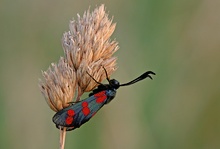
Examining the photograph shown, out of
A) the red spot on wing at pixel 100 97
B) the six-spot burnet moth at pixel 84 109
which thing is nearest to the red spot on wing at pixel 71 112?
the six-spot burnet moth at pixel 84 109

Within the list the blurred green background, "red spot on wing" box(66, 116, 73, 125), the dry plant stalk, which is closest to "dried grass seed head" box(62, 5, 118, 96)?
the dry plant stalk

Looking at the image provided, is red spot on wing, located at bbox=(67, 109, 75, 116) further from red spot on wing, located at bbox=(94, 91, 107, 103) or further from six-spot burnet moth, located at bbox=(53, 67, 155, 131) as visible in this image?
red spot on wing, located at bbox=(94, 91, 107, 103)

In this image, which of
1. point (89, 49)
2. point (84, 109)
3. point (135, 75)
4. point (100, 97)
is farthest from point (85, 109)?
point (135, 75)

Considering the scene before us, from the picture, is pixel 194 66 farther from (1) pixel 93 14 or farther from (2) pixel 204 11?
(1) pixel 93 14

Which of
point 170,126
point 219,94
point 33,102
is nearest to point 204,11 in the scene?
point 219,94

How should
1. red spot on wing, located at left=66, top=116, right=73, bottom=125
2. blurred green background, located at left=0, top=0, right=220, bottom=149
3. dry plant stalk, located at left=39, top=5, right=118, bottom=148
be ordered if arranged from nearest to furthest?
red spot on wing, located at left=66, top=116, right=73, bottom=125 < dry plant stalk, located at left=39, top=5, right=118, bottom=148 < blurred green background, located at left=0, top=0, right=220, bottom=149

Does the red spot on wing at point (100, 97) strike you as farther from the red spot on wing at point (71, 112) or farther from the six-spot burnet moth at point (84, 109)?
the red spot on wing at point (71, 112)
